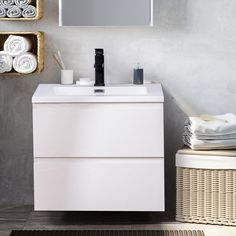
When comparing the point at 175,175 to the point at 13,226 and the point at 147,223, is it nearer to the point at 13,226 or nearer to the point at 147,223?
the point at 147,223

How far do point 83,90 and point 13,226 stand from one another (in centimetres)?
86

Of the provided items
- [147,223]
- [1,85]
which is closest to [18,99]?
[1,85]

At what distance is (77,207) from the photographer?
4.14m

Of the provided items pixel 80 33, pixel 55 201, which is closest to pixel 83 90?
pixel 80 33

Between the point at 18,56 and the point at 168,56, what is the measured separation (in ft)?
2.89

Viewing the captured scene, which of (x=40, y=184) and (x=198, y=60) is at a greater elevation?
(x=198, y=60)

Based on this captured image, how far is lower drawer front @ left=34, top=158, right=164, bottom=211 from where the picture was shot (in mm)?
4098

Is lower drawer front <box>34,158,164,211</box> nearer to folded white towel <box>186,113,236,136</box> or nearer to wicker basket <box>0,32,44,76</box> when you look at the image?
folded white towel <box>186,113,236,136</box>

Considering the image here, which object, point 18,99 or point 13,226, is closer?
point 13,226

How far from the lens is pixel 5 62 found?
4395mm

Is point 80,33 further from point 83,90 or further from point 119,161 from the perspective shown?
point 119,161

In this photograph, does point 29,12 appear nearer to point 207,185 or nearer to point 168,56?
point 168,56

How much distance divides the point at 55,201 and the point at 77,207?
4.8 inches

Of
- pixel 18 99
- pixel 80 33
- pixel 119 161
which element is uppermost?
pixel 80 33
